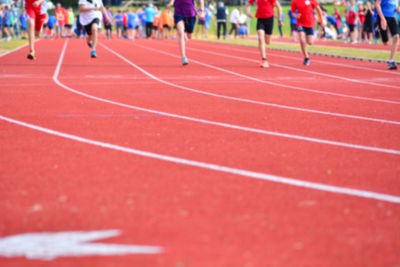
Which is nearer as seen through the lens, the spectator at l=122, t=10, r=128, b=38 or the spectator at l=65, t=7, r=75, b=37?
the spectator at l=122, t=10, r=128, b=38

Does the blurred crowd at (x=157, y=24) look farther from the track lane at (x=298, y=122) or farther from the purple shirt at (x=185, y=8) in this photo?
the track lane at (x=298, y=122)

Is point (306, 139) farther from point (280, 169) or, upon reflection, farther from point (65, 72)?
point (65, 72)

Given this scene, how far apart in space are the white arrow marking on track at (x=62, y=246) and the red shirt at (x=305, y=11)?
15.1 m

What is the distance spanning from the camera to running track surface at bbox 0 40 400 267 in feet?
12.5

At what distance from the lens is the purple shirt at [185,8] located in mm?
17031

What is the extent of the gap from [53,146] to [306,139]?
2222 millimetres

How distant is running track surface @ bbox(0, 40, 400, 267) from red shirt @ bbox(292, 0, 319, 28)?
6858 mm

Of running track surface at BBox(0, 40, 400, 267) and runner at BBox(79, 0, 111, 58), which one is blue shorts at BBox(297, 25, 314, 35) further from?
running track surface at BBox(0, 40, 400, 267)

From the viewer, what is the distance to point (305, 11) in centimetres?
1852

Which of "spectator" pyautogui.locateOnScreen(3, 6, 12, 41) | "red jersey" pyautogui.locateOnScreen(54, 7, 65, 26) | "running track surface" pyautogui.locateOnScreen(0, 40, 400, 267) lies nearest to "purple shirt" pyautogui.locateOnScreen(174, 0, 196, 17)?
"running track surface" pyautogui.locateOnScreen(0, 40, 400, 267)

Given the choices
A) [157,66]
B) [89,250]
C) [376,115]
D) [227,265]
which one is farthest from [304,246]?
[157,66]

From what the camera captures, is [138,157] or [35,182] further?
[138,157]

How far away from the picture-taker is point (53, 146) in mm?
6641

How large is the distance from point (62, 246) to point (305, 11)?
15.5 m
